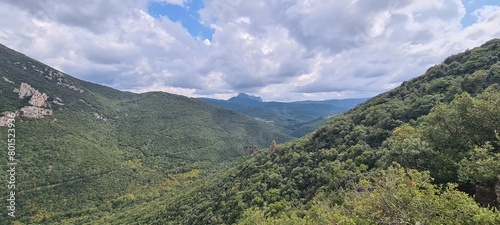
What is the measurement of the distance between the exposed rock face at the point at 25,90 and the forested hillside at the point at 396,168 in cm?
10775

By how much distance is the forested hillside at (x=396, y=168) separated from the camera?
17.2m

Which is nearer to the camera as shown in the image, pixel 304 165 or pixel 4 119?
pixel 304 165

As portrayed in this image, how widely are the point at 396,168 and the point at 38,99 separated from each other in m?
182

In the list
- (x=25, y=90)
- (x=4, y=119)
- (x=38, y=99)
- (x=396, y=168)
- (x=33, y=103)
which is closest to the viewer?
(x=396, y=168)

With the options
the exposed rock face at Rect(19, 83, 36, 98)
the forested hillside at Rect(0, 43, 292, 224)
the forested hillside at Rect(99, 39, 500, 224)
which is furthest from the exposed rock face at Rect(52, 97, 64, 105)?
the forested hillside at Rect(99, 39, 500, 224)

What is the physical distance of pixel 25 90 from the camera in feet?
502

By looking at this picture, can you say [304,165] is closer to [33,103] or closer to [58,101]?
[33,103]

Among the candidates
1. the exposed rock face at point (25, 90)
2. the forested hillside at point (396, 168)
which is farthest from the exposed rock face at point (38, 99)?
the forested hillside at point (396, 168)

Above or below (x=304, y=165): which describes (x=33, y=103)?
above

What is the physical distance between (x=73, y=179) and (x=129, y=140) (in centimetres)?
6411

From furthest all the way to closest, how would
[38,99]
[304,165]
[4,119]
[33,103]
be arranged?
1. [38,99]
2. [33,103]
3. [4,119]
4. [304,165]

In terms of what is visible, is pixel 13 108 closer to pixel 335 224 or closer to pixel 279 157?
pixel 279 157

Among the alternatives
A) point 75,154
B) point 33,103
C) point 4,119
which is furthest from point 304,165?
point 33,103

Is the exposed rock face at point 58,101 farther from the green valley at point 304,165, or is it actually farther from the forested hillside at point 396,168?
the forested hillside at point 396,168
